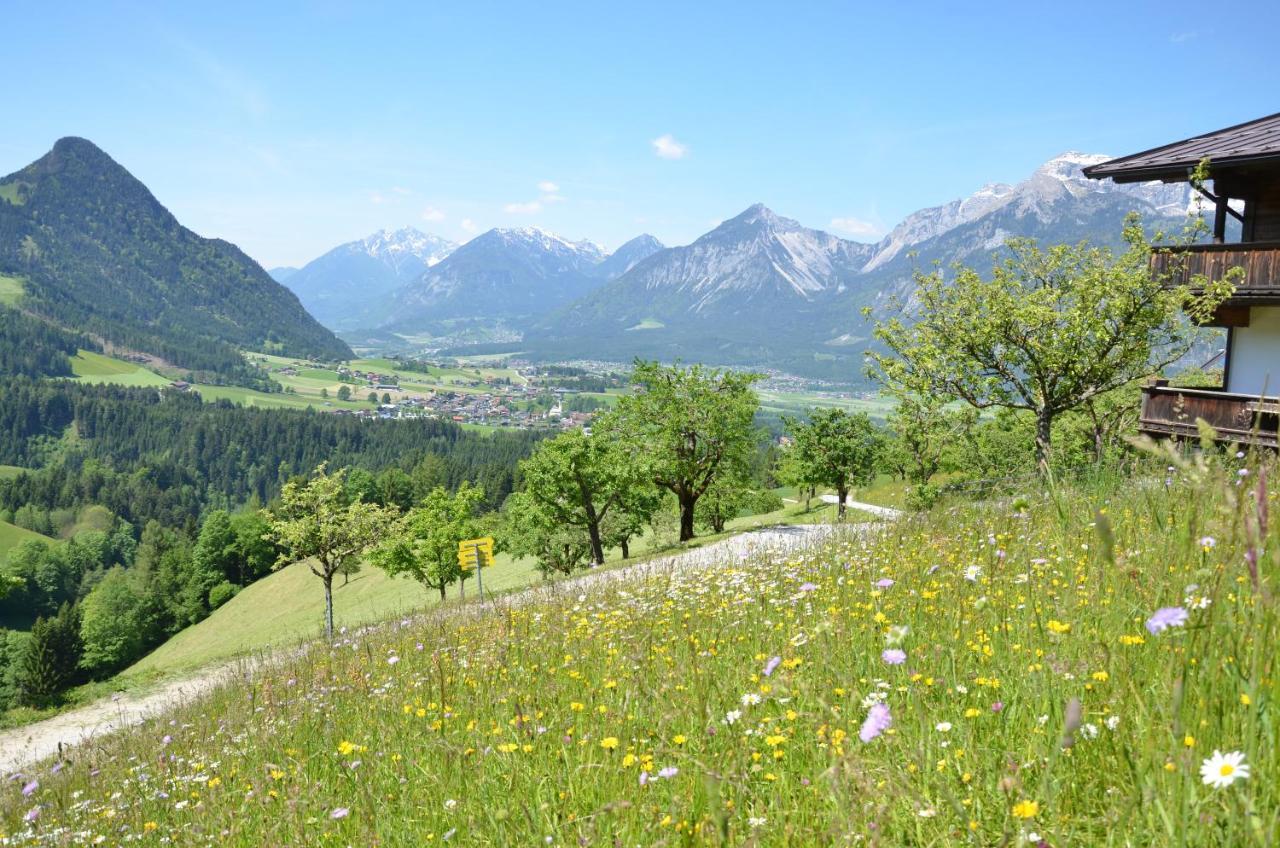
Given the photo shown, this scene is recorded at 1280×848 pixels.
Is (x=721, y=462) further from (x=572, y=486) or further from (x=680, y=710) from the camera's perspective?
(x=680, y=710)

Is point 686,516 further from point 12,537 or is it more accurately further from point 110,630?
point 12,537

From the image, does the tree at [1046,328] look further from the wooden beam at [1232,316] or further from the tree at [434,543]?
the tree at [434,543]

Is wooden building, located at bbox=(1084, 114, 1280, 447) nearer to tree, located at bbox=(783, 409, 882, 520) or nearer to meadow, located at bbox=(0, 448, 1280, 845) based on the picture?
meadow, located at bbox=(0, 448, 1280, 845)

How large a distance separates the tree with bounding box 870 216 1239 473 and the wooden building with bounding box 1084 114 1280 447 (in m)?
0.67

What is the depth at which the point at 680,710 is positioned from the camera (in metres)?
4.00

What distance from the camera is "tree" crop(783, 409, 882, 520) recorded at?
46719 millimetres

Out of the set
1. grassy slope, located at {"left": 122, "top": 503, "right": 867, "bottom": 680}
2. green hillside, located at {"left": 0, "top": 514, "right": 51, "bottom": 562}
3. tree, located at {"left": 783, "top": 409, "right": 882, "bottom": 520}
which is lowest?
green hillside, located at {"left": 0, "top": 514, "right": 51, "bottom": 562}

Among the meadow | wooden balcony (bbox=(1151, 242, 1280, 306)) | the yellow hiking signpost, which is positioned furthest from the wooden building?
the yellow hiking signpost

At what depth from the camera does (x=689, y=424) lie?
37.4 meters

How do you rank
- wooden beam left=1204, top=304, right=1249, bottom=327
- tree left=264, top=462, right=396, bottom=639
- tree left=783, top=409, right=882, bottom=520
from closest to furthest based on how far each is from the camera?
wooden beam left=1204, top=304, right=1249, bottom=327 → tree left=264, top=462, right=396, bottom=639 → tree left=783, top=409, right=882, bottom=520

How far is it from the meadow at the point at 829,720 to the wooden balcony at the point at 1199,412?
37.7ft

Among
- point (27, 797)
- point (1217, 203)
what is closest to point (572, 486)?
point (1217, 203)

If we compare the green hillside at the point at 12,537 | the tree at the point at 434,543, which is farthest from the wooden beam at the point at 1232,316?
the green hillside at the point at 12,537

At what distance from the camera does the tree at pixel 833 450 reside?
1839 inches
